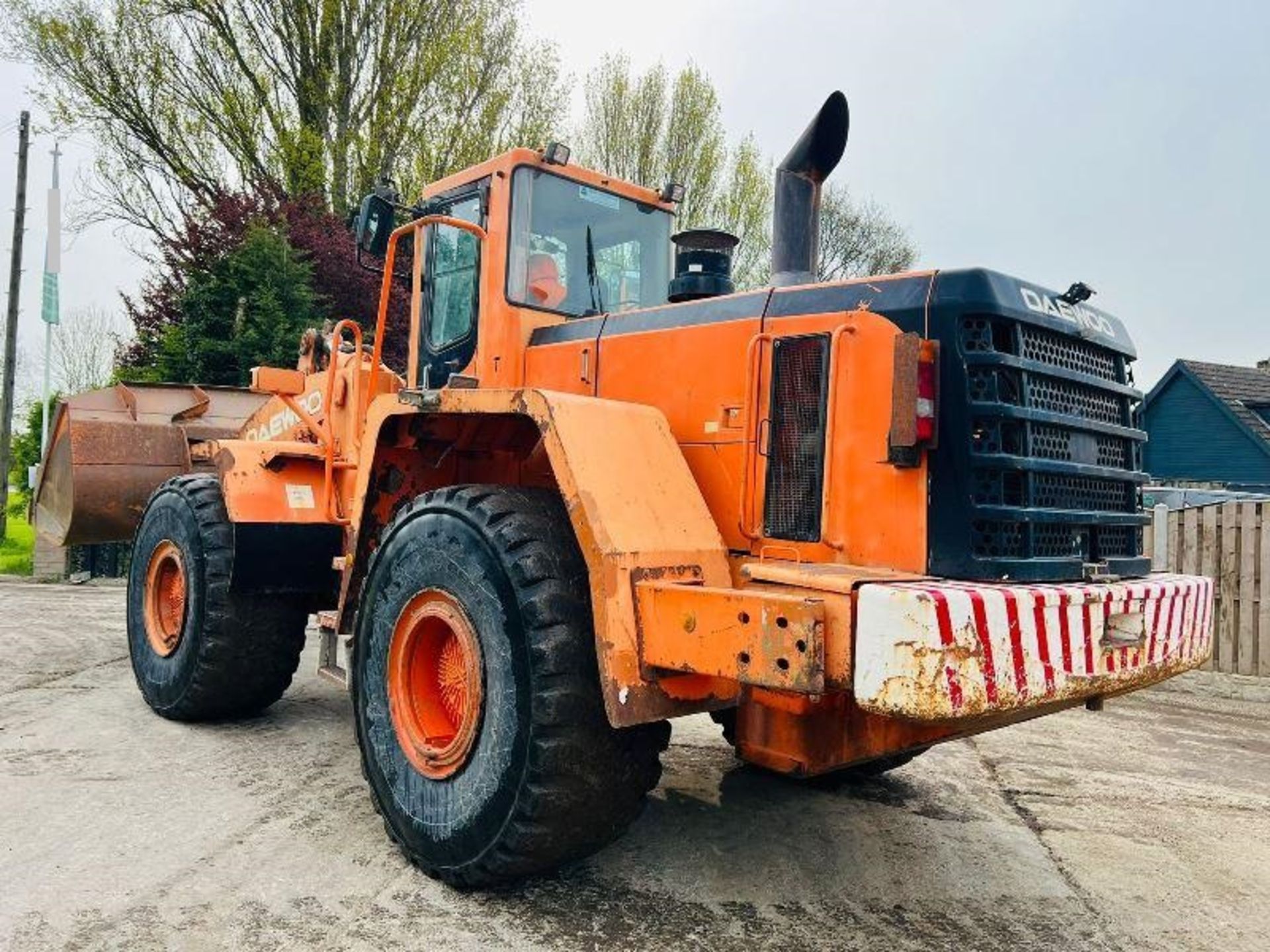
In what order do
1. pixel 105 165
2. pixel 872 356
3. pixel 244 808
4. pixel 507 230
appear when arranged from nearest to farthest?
pixel 872 356, pixel 244 808, pixel 507 230, pixel 105 165

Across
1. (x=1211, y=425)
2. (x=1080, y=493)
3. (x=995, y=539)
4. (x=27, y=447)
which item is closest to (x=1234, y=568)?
(x=1080, y=493)

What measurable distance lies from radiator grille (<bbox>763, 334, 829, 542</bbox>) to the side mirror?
2225 mm

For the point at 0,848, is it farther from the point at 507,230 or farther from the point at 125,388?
the point at 125,388

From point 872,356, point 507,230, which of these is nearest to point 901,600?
point 872,356

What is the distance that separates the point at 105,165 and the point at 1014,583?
19590mm

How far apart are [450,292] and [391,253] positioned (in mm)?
431

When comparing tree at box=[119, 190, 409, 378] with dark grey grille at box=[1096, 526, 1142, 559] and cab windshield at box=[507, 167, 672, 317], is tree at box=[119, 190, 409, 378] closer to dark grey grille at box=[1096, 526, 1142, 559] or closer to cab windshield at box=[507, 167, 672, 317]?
cab windshield at box=[507, 167, 672, 317]

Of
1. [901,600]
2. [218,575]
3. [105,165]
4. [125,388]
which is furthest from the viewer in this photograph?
[105,165]

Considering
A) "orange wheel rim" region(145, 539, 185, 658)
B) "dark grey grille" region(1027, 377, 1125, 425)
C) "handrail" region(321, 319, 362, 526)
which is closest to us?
"dark grey grille" region(1027, 377, 1125, 425)

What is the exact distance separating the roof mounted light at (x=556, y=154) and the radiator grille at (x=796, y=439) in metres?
1.73

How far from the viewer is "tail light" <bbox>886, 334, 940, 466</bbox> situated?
302 centimetres

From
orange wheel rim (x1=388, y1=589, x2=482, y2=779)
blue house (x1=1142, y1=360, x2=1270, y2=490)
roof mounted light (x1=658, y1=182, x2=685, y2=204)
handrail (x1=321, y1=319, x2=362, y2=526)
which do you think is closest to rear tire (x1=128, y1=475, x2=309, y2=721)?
handrail (x1=321, y1=319, x2=362, y2=526)

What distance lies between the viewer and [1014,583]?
3.02m

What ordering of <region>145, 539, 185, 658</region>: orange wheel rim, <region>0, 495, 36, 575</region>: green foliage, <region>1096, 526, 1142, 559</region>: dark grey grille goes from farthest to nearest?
<region>0, 495, 36, 575</region>: green foliage → <region>145, 539, 185, 658</region>: orange wheel rim → <region>1096, 526, 1142, 559</region>: dark grey grille
